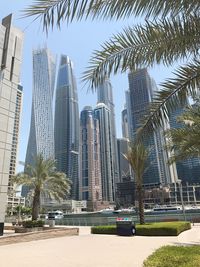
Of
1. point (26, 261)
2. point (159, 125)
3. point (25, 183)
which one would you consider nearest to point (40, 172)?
point (25, 183)

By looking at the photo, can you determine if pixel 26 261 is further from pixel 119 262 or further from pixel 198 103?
pixel 198 103

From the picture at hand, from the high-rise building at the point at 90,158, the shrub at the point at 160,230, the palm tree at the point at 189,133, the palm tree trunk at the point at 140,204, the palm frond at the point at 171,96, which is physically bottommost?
the shrub at the point at 160,230

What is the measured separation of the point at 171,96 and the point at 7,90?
679 inches

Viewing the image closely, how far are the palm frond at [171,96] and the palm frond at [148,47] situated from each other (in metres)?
0.49

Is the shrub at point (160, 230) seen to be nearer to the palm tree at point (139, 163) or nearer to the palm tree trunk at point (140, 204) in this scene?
the palm tree trunk at point (140, 204)

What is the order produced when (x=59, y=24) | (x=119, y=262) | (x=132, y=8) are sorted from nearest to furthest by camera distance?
Result: 1. (x=59, y=24)
2. (x=132, y=8)
3. (x=119, y=262)

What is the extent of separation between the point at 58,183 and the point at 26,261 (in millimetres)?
24427

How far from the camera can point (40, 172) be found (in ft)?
112

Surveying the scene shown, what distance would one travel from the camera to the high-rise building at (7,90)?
20.7 metres

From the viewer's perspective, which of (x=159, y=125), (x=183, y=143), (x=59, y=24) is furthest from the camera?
(x=183, y=143)

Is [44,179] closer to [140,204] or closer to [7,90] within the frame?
[140,204]

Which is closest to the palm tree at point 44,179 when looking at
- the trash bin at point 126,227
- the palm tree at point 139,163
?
the palm tree at point 139,163

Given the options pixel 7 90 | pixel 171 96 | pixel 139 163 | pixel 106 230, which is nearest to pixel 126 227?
pixel 106 230

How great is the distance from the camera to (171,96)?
740 cm
